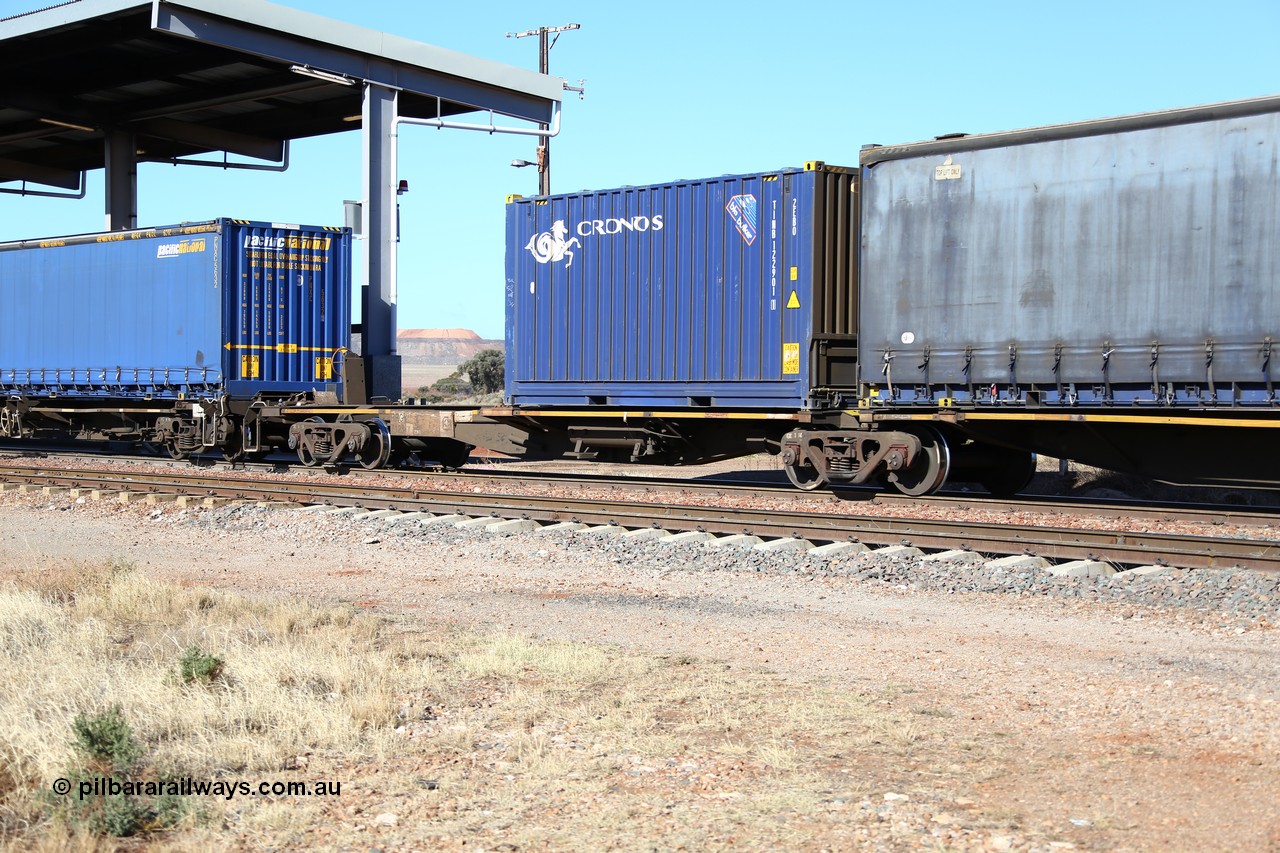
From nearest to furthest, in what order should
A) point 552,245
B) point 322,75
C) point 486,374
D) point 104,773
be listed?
point 104,773, point 552,245, point 322,75, point 486,374

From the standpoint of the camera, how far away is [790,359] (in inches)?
571

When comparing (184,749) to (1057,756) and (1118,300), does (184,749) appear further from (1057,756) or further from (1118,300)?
(1118,300)

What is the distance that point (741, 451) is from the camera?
15.8m

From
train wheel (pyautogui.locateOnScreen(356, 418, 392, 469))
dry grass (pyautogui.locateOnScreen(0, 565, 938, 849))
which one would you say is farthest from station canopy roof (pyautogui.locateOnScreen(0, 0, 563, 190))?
dry grass (pyautogui.locateOnScreen(0, 565, 938, 849))

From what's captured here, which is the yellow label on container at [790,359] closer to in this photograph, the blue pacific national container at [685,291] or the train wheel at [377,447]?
the blue pacific national container at [685,291]

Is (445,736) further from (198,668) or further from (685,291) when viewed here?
(685,291)

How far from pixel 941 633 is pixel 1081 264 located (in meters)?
6.19

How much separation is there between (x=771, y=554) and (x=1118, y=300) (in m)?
4.79

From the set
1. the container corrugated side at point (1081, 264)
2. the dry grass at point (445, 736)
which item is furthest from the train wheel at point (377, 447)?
the dry grass at point (445, 736)

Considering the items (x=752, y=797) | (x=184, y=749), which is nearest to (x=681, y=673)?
(x=752, y=797)

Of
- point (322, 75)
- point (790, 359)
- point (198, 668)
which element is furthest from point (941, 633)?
point (322, 75)

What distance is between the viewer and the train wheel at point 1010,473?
48.8 feet

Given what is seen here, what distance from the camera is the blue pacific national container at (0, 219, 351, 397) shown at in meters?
20.6

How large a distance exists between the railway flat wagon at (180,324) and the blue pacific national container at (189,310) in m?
0.02
